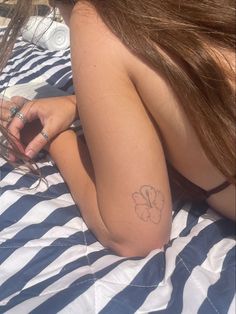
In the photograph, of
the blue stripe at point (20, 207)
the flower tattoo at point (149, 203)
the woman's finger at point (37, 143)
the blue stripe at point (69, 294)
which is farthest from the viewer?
the woman's finger at point (37, 143)

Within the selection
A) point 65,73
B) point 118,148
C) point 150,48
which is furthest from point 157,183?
point 65,73

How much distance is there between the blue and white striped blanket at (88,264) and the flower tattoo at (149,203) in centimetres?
7

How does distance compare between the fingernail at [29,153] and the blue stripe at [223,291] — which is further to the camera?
the fingernail at [29,153]

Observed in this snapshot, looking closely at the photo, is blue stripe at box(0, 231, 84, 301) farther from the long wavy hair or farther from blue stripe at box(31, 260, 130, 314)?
→ the long wavy hair

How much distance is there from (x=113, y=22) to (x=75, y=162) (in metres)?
0.36

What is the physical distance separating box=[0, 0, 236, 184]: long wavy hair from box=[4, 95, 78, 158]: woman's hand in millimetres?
360

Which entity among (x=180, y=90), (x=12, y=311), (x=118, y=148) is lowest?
(x=12, y=311)

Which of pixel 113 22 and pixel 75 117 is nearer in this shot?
pixel 113 22

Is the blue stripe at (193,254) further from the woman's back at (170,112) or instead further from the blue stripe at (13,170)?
the blue stripe at (13,170)

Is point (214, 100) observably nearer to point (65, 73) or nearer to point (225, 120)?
point (225, 120)

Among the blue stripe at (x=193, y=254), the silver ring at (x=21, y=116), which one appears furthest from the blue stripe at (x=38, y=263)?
the silver ring at (x=21, y=116)

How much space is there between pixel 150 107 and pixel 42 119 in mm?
344

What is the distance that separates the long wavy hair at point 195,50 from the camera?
0.77m

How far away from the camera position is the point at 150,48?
790 millimetres
